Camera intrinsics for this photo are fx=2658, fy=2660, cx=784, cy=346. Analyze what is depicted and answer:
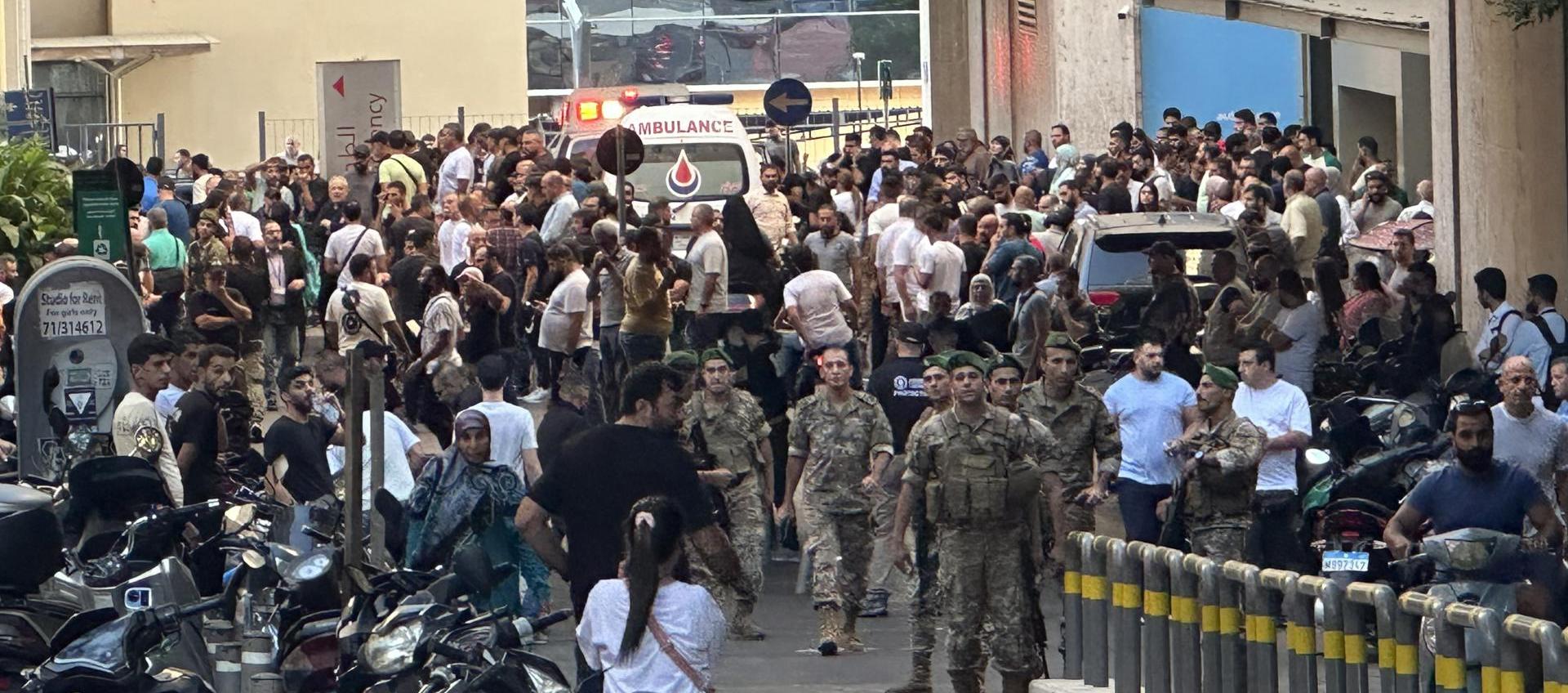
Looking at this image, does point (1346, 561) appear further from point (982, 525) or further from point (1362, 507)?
point (982, 525)

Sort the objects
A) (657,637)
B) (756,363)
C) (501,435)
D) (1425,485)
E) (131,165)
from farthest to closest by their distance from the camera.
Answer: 1. (131,165)
2. (756,363)
3. (501,435)
4. (1425,485)
5. (657,637)

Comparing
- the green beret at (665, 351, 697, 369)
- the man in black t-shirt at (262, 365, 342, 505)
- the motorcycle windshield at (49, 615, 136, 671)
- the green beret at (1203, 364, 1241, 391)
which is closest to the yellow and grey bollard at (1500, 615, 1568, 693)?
the green beret at (1203, 364, 1241, 391)

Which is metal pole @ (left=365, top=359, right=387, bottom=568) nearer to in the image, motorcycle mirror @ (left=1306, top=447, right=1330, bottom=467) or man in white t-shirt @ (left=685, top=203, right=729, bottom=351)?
motorcycle mirror @ (left=1306, top=447, right=1330, bottom=467)

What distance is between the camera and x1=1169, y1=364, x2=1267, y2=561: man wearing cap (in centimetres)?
1225

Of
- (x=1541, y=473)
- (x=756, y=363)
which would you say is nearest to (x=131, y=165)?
(x=756, y=363)

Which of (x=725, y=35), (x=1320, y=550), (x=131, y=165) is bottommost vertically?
(x=1320, y=550)

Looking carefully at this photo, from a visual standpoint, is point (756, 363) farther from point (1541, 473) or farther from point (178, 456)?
point (1541, 473)

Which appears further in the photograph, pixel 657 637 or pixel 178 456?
pixel 178 456

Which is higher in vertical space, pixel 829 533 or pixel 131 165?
pixel 131 165

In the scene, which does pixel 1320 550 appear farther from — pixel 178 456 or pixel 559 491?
pixel 178 456

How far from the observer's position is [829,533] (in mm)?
13094

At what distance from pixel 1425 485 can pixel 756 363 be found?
5927 mm

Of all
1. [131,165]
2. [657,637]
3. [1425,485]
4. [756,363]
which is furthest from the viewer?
[131,165]

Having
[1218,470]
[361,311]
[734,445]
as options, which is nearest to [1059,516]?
[1218,470]
